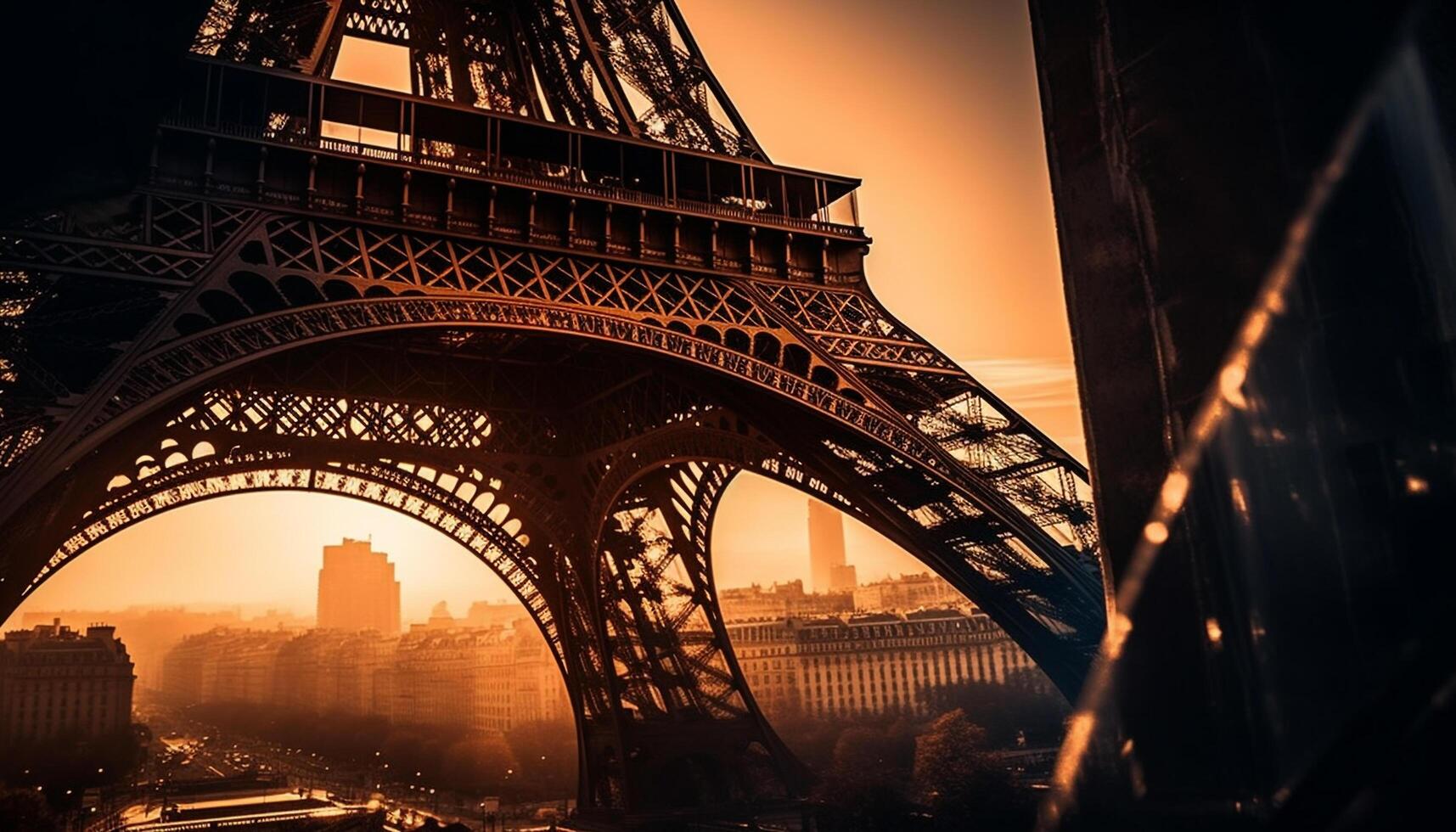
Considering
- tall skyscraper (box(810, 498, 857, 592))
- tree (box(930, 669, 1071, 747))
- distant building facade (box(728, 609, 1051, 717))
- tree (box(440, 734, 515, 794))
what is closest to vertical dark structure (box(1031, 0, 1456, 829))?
tree (box(930, 669, 1071, 747))

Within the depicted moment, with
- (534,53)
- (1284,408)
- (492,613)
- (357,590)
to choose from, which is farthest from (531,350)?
(492,613)

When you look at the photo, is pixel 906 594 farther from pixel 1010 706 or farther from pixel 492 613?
pixel 492 613

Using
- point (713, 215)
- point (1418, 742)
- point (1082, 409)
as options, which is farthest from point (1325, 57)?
point (713, 215)

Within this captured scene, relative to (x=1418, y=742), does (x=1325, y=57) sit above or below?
above

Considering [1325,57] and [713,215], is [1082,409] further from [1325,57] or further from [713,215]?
[713,215]

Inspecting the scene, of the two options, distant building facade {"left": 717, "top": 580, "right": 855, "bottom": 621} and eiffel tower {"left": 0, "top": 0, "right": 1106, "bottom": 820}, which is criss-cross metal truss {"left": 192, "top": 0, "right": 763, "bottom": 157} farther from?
distant building facade {"left": 717, "top": 580, "right": 855, "bottom": 621}
